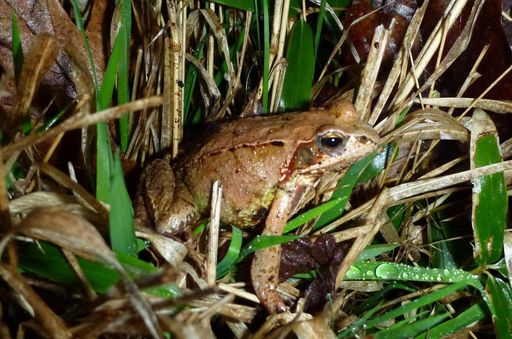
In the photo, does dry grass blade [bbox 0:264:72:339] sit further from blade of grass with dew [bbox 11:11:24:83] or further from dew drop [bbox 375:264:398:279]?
dew drop [bbox 375:264:398:279]

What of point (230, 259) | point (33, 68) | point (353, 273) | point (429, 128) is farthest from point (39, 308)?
point (429, 128)

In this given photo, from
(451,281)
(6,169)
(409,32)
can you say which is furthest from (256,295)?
(409,32)

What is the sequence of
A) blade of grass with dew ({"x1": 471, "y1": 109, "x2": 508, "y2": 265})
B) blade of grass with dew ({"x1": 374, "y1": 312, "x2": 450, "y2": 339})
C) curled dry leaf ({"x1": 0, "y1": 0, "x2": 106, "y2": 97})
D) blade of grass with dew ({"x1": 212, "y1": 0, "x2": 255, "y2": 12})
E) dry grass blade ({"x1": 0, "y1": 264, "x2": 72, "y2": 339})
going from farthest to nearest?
blade of grass with dew ({"x1": 212, "y1": 0, "x2": 255, "y2": 12})
curled dry leaf ({"x1": 0, "y1": 0, "x2": 106, "y2": 97})
blade of grass with dew ({"x1": 471, "y1": 109, "x2": 508, "y2": 265})
blade of grass with dew ({"x1": 374, "y1": 312, "x2": 450, "y2": 339})
dry grass blade ({"x1": 0, "y1": 264, "x2": 72, "y2": 339})

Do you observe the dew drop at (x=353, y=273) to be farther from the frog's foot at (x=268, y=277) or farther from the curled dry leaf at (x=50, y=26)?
the curled dry leaf at (x=50, y=26)

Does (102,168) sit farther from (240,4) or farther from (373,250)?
(240,4)

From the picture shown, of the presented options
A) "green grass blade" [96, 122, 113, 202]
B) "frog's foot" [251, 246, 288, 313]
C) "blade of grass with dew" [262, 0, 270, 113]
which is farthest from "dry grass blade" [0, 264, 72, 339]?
"blade of grass with dew" [262, 0, 270, 113]

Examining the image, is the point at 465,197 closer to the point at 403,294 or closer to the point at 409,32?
the point at 403,294
